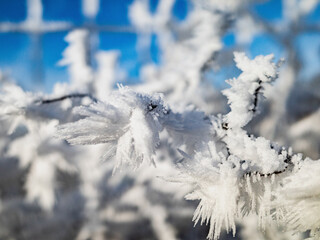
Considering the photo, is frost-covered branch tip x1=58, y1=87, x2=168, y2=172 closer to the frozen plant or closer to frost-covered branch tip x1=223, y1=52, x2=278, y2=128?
the frozen plant

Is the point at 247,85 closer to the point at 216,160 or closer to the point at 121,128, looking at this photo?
the point at 216,160

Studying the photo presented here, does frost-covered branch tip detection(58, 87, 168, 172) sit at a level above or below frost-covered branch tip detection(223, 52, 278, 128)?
below

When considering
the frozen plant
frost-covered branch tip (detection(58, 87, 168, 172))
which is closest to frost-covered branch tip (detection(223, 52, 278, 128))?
the frozen plant

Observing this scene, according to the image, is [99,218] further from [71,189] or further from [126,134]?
[126,134]

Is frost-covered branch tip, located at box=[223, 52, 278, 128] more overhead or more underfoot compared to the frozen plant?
more overhead

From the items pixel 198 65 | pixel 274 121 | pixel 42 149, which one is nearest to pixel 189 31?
pixel 274 121

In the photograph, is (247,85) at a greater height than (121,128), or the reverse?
(247,85)

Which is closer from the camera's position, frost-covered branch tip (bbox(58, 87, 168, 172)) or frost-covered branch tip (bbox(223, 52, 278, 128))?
frost-covered branch tip (bbox(58, 87, 168, 172))

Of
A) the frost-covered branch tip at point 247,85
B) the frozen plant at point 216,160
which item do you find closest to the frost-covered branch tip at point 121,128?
the frozen plant at point 216,160

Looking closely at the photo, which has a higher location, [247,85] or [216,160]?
[247,85]

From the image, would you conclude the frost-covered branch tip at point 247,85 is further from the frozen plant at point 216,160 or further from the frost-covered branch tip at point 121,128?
the frost-covered branch tip at point 121,128

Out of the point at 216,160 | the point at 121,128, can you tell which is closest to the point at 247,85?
the point at 216,160
